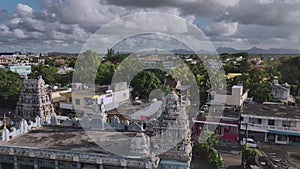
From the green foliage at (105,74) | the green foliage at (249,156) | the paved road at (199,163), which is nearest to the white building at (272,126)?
the green foliage at (249,156)

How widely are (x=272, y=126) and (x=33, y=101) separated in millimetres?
25670

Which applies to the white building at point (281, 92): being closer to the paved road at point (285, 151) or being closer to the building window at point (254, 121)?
the building window at point (254, 121)

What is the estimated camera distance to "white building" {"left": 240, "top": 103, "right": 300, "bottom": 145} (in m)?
30.5

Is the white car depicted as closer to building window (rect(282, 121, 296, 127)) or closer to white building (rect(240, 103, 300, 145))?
white building (rect(240, 103, 300, 145))

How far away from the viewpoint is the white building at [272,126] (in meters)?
30.5

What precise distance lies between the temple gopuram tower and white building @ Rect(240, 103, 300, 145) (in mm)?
21878

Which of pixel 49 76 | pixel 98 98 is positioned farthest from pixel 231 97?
pixel 49 76

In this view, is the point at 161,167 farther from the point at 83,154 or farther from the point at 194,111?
the point at 194,111

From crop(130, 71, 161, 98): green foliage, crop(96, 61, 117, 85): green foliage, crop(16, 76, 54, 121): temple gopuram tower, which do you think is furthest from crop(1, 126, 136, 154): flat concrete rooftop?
crop(96, 61, 117, 85): green foliage

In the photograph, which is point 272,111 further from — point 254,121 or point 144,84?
point 144,84

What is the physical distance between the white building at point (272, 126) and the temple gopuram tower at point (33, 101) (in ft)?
71.8

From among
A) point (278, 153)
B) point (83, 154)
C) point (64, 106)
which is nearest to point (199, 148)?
point (278, 153)

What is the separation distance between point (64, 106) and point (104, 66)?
20165 mm

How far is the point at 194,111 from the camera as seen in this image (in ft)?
124
